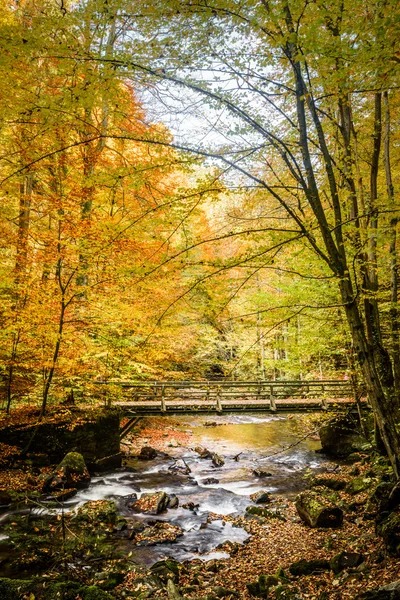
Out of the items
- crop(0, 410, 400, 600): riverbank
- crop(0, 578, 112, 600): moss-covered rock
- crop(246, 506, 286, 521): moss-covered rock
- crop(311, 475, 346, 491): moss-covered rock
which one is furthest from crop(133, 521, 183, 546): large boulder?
crop(311, 475, 346, 491): moss-covered rock

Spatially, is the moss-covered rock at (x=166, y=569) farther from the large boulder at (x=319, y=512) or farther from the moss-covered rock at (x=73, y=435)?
the moss-covered rock at (x=73, y=435)

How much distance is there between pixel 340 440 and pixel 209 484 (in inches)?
211

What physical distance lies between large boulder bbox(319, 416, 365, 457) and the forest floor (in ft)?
13.5

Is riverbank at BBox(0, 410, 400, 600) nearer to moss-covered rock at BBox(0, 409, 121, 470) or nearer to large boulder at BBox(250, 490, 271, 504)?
large boulder at BBox(250, 490, 271, 504)

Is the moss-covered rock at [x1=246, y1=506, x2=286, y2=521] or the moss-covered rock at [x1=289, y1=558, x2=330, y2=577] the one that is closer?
the moss-covered rock at [x1=289, y1=558, x2=330, y2=577]

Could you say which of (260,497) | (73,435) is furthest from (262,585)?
(73,435)

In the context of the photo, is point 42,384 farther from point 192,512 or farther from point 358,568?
point 358,568

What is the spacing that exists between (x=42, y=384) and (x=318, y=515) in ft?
24.9

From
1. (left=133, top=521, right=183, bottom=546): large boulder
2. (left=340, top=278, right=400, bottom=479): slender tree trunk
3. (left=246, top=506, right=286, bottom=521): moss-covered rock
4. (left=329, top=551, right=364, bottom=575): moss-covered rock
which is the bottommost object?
(left=133, top=521, right=183, bottom=546): large boulder

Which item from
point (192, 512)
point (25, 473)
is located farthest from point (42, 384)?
point (192, 512)

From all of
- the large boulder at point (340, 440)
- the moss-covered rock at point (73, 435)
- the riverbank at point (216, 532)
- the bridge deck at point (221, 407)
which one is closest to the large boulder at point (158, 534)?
the riverbank at point (216, 532)

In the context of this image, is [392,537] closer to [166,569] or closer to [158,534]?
[166,569]

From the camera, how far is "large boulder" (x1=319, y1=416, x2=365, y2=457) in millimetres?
12344

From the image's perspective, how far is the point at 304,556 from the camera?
18.3ft
